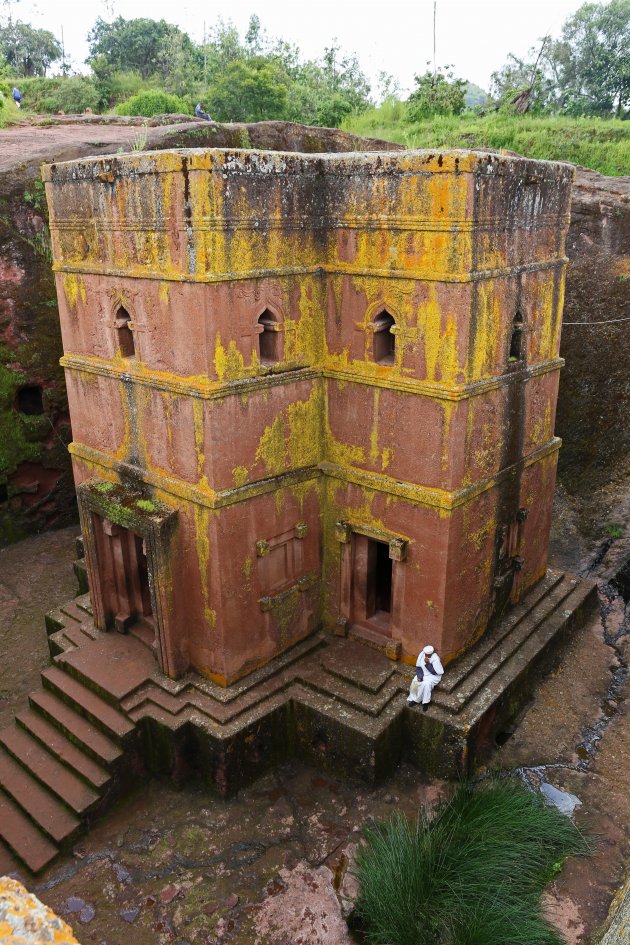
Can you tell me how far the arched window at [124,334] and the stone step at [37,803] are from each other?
205 inches

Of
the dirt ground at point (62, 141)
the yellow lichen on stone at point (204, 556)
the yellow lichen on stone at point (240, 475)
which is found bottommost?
the yellow lichen on stone at point (204, 556)

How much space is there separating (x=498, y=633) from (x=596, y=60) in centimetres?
2529

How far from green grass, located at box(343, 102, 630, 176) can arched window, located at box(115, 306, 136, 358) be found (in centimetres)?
1186

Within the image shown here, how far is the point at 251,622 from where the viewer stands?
9.02 meters

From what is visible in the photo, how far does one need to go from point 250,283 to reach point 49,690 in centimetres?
584

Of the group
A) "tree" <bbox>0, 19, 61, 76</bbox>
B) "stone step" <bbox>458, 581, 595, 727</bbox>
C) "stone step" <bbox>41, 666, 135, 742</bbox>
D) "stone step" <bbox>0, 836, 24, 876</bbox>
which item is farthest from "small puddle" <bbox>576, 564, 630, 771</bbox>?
"tree" <bbox>0, 19, 61, 76</bbox>

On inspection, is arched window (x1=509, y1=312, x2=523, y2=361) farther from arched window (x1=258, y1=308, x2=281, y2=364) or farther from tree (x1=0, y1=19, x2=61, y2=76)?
tree (x1=0, y1=19, x2=61, y2=76)

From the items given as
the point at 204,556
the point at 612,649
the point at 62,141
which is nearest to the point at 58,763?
the point at 204,556

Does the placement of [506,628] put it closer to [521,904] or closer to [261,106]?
[521,904]

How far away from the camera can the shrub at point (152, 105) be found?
21913 mm

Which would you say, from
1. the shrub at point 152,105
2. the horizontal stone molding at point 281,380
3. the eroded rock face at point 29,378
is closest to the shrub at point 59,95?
the shrub at point 152,105

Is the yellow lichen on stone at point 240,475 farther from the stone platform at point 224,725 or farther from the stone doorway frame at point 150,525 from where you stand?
the stone platform at point 224,725

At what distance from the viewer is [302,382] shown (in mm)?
8891

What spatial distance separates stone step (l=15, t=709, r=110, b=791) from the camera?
27.6ft
